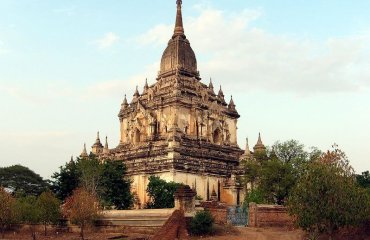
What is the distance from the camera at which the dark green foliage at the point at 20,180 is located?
75.9 meters

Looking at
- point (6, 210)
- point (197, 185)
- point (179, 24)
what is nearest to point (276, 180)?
point (197, 185)

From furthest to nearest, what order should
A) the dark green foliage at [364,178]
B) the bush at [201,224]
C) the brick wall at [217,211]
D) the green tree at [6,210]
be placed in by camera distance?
the dark green foliage at [364,178] → the green tree at [6,210] → the brick wall at [217,211] → the bush at [201,224]

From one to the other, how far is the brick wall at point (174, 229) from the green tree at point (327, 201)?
6.78 meters

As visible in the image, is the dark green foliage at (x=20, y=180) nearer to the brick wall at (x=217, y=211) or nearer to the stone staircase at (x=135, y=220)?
the stone staircase at (x=135, y=220)

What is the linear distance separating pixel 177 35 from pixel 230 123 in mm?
12313

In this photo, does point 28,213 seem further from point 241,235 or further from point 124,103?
point 124,103

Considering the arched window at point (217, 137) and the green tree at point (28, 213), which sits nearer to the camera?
the green tree at point (28, 213)

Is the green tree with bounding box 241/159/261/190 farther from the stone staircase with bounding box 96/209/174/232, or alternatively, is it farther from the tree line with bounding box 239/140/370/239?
the tree line with bounding box 239/140/370/239

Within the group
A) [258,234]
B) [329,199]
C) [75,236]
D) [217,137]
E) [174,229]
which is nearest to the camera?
[329,199]

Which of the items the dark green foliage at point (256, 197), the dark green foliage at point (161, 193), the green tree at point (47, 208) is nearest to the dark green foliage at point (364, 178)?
the dark green foliage at point (256, 197)

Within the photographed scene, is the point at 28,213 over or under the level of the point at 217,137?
under

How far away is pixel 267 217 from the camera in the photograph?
116ft

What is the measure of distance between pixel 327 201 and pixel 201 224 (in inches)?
309

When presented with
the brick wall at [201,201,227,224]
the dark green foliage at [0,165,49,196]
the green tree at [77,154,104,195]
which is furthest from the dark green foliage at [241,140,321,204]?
the dark green foliage at [0,165,49,196]
